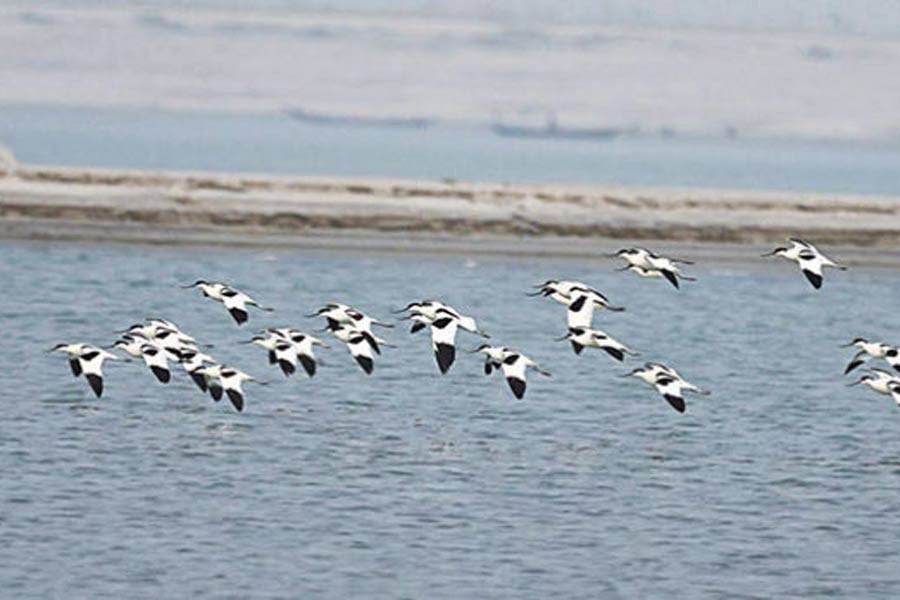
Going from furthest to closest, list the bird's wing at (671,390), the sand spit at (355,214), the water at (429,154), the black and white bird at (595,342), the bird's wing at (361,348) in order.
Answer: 1. the water at (429,154)
2. the sand spit at (355,214)
3. the bird's wing at (361,348)
4. the black and white bird at (595,342)
5. the bird's wing at (671,390)

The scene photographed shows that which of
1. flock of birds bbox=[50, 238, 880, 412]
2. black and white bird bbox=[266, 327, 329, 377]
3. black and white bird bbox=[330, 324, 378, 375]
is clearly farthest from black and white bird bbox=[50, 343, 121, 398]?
black and white bird bbox=[330, 324, 378, 375]

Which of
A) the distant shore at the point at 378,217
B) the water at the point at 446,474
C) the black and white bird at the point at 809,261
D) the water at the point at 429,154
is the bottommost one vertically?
the water at the point at 446,474

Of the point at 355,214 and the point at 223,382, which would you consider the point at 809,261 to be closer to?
the point at 223,382

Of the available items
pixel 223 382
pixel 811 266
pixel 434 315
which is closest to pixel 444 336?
pixel 434 315

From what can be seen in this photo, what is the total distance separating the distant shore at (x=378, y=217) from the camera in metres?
43.4

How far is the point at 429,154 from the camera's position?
133875mm

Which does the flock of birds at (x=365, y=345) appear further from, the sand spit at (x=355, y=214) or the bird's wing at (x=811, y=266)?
the sand spit at (x=355, y=214)

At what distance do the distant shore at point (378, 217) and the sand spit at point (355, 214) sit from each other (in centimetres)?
2

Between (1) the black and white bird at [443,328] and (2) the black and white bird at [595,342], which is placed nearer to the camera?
(1) the black and white bird at [443,328]

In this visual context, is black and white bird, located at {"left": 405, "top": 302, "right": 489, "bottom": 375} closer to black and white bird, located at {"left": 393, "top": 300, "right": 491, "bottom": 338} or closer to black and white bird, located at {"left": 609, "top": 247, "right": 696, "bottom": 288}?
black and white bird, located at {"left": 393, "top": 300, "right": 491, "bottom": 338}

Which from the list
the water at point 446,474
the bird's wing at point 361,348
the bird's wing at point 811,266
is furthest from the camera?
the bird's wing at point 811,266

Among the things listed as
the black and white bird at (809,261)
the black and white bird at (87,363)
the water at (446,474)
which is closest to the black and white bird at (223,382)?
the water at (446,474)

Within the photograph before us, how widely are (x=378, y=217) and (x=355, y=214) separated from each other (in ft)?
1.15

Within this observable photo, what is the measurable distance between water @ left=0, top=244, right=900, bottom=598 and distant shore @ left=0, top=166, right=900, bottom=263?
6573 millimetres
